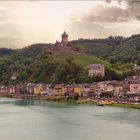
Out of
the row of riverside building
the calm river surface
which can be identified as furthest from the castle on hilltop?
the calm river surface

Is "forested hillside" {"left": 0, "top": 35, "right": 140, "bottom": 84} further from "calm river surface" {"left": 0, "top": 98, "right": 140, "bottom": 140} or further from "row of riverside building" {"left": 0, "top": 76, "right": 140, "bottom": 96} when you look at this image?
"calm river surface" {"left": 0, "top": 98, "right": 140, "bottom": 140}

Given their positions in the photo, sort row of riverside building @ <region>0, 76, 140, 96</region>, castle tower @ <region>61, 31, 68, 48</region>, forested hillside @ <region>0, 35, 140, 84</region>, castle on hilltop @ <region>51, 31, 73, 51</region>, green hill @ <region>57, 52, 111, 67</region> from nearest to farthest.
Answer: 1. row of riverside building @ <region>0, 76, 140, 96</region>
2. forested hillside @ <region>0, 35, 140, 84</region>
3. green hill @ <region>57, 52, 111, 67</region>
4. castle on hilltop @ <region>51, 31, 73, 51</region>
5. castle tower @ <region>61, 31, 68, 48</region>

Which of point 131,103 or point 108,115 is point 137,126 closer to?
point 108,115

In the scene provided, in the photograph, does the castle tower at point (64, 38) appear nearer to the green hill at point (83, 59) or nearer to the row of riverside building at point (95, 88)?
the green hill at point (83, 59)

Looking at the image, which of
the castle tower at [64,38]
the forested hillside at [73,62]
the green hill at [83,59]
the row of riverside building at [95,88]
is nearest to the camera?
the row of riverside building at [95,88]

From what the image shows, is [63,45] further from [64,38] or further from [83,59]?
[83,59]

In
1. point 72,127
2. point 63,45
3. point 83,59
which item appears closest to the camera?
point 72,127

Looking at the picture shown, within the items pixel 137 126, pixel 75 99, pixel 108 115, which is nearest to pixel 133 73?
pixel 75 99

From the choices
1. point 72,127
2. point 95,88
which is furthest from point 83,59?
point 72,127

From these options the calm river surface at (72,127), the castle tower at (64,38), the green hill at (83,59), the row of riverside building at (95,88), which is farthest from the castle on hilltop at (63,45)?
the calm river surface at (72,127)

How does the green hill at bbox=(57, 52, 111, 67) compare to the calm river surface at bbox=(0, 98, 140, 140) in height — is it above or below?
above

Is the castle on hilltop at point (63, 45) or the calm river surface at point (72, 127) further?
the castle on hilltop at point (63, 45)
